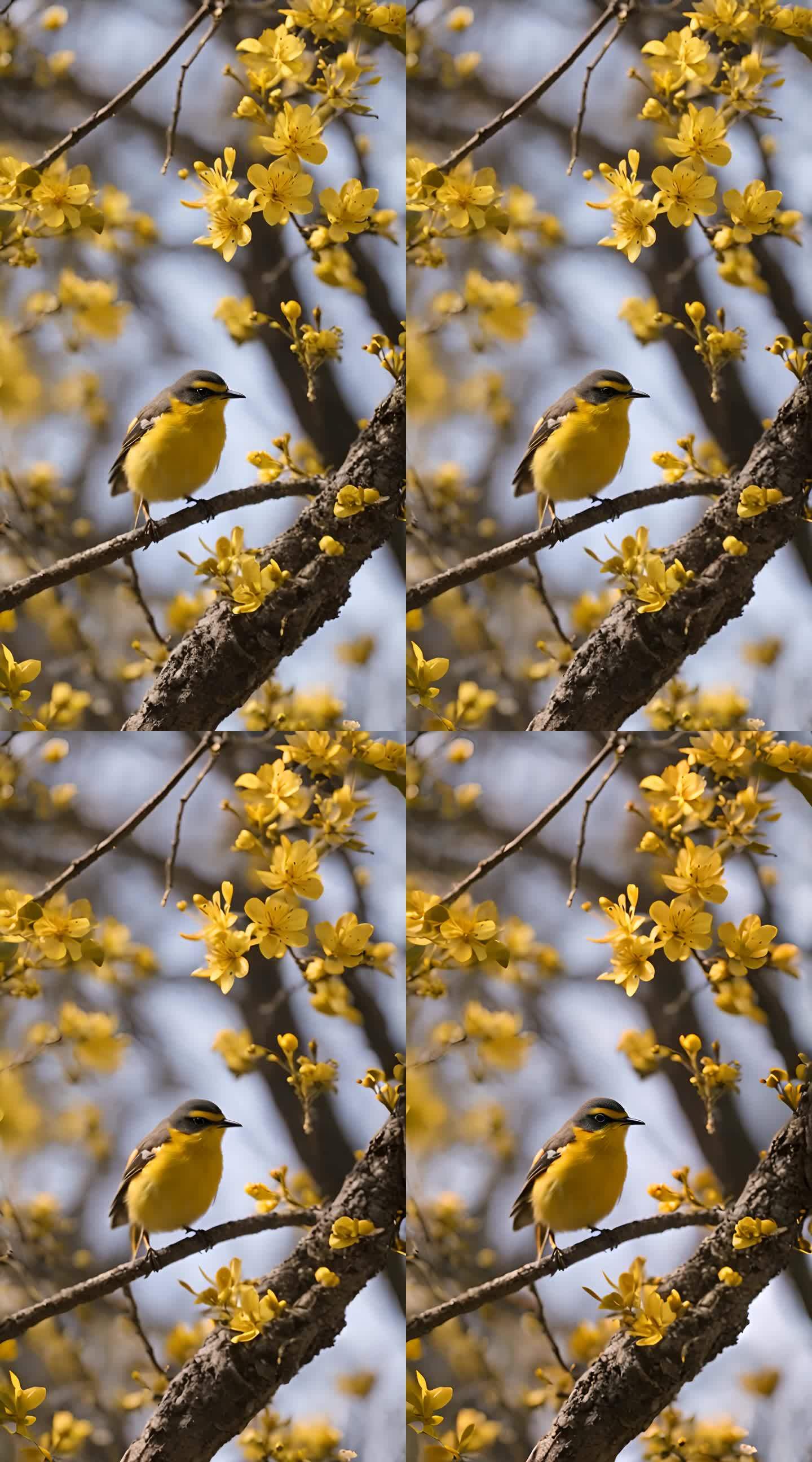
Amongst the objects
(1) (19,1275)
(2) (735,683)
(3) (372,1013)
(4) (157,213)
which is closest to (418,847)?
(3) (372,1013)

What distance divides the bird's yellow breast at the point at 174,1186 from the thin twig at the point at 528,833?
45 centimetres

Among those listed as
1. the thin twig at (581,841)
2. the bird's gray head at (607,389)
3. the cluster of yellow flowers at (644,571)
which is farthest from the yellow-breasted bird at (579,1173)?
the bird's gray head at (607,389)

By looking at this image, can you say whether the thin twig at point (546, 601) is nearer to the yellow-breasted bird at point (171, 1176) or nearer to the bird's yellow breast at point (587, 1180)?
the bird's yellow breast at point (587, 1180)

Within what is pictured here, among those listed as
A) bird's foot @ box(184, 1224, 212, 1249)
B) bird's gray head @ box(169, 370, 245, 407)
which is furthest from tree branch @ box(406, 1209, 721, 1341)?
bird's gray head @ box(169, 370, 245, 407)

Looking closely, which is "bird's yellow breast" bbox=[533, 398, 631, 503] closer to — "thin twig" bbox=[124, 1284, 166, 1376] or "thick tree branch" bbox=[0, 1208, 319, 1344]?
"thick tree branch" bbox=[0, 1208, 319, 1344]

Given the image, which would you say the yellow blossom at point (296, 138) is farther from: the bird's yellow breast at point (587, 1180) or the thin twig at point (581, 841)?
the bird's yellow breast at point (587, 1180)

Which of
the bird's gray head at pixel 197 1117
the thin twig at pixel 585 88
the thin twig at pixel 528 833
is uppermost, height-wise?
the thin twig at pixel 585 88

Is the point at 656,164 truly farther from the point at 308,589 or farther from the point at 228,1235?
the point at 228,1235

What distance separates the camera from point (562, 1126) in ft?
5.52

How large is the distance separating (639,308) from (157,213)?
2.13ft

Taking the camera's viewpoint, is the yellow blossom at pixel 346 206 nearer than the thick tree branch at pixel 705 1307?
No

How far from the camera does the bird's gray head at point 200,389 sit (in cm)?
169

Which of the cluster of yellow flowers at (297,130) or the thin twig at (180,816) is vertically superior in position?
the cluster of yellow flowers at (297,130)

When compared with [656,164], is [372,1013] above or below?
below
